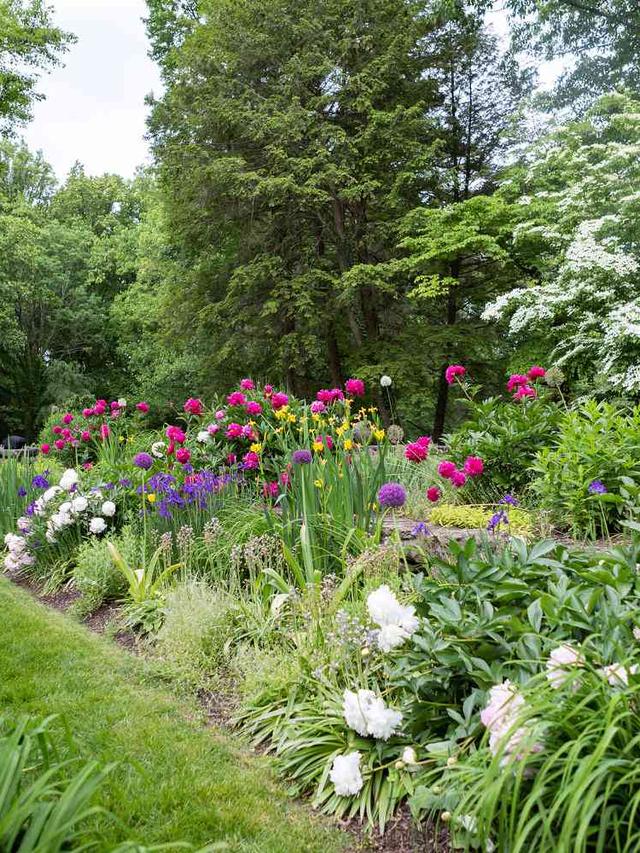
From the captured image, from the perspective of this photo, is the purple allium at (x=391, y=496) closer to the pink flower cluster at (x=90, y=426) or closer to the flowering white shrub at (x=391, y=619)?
the flowering white shrub at (x=391, y=619)

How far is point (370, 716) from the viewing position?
207 cm

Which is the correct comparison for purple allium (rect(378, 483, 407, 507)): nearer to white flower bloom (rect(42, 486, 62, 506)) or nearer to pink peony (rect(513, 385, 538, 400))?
pink peony (rect(513, 385, 538, 400))

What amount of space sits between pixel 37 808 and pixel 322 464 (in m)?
2.68

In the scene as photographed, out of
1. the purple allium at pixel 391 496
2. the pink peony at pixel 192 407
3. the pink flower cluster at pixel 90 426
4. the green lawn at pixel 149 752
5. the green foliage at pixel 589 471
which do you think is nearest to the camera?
the green lawn at pixel 149 752

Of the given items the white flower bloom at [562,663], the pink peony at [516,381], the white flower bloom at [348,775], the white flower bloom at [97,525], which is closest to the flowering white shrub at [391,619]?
the white flower bloom at [348,775]

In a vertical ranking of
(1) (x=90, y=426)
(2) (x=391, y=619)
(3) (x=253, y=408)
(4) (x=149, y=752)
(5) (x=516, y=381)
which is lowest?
(4) (x=149, y=752)

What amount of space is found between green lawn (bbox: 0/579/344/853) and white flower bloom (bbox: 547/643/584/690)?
889 mm

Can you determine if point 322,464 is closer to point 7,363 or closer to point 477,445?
point 477,445

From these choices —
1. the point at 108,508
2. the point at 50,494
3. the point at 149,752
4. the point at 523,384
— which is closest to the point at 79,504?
the point at 108,508

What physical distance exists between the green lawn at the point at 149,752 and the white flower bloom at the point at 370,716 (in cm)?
31

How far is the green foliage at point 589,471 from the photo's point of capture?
371cm

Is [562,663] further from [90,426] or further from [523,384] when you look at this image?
[90,426]

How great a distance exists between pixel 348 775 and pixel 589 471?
2.43 metres

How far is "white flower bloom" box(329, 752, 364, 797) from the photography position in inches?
79.7
